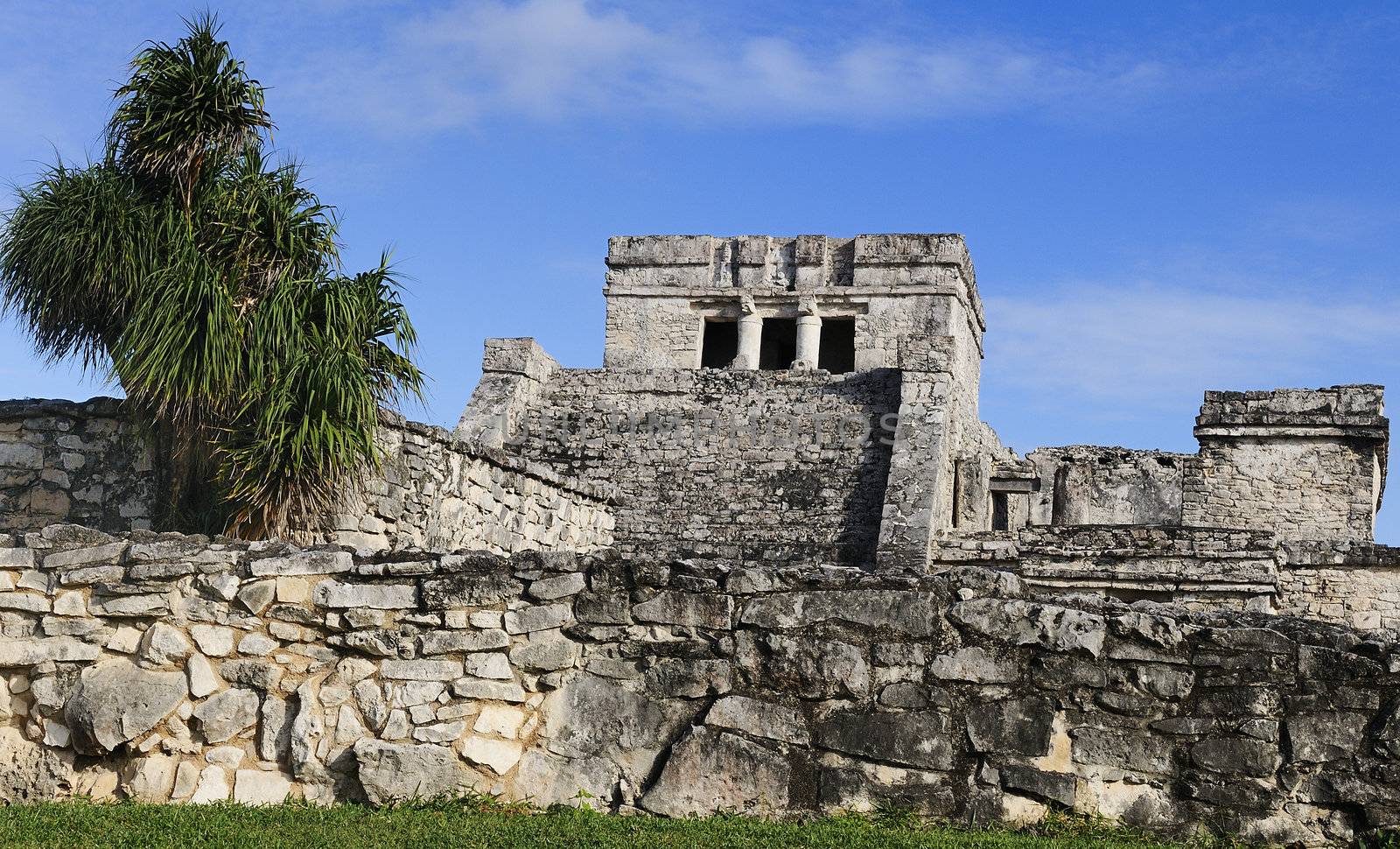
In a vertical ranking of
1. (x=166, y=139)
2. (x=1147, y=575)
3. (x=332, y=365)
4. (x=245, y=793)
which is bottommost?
(x=245, y=793)

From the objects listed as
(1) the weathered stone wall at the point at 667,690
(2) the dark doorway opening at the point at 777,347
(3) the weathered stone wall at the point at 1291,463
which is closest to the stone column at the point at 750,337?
(2) the dark doorway opening at the point at 777,347

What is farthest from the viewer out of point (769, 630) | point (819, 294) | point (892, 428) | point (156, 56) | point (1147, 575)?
point (819, 294)

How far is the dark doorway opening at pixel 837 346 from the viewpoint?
23.1m

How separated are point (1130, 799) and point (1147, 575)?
815cm

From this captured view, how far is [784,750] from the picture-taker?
542 centimetres

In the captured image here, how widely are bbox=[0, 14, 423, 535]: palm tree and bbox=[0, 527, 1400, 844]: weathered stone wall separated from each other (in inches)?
135

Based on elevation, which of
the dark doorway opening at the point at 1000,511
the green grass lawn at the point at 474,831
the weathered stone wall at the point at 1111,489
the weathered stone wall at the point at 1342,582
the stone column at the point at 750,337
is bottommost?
the green grass lawn at the point at 474,831

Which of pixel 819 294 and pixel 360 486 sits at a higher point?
pixel 819 294

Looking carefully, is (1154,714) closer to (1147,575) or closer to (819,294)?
(1147,575)

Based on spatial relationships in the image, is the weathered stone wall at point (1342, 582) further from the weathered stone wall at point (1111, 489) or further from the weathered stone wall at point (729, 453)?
the weathered stone wall at point (1111, 489)

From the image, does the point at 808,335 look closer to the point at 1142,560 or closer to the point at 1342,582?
the point at 1142,560

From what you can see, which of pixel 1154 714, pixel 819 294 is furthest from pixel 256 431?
pixel 819 294

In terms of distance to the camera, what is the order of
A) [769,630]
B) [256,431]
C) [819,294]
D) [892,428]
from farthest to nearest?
[819,294], [892,428], [256,431], [769,630]

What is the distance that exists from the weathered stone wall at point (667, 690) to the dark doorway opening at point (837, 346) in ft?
57.0
